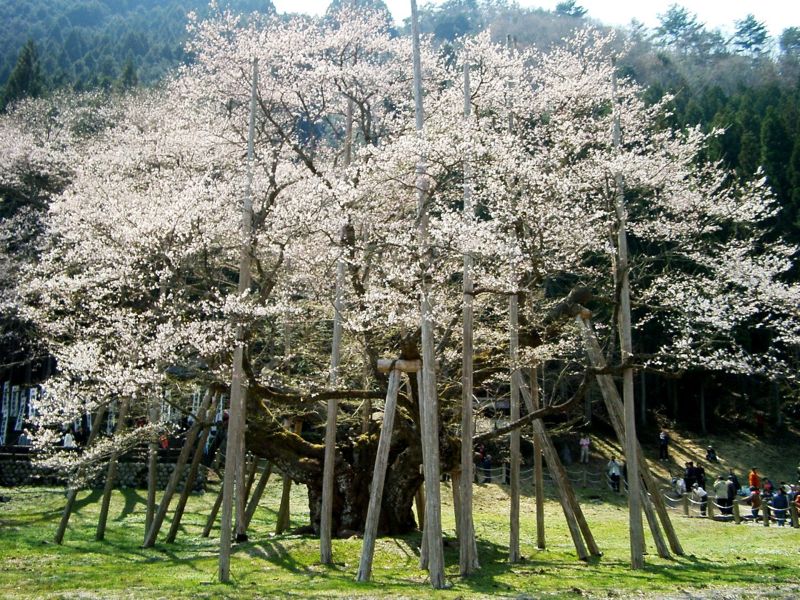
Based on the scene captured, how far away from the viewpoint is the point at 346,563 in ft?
40.8

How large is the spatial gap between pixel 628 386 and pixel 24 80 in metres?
42.7

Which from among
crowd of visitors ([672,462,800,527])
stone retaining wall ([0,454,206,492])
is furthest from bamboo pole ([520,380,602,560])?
stone retaining wall ([0,454,206,492])

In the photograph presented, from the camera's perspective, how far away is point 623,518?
2005cm

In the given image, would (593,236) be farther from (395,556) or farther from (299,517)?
(299,517)

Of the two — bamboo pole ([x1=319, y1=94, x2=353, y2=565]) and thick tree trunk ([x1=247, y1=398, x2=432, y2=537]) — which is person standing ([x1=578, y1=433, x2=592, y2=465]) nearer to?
thick tree trunk ([x1=247, y1=398, x2=432, y2=537])

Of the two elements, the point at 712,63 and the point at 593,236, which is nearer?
the point at 593,236

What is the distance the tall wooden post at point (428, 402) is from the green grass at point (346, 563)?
0.55 metres

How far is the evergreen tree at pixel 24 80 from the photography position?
134 feet

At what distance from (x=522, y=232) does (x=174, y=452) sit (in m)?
14.5

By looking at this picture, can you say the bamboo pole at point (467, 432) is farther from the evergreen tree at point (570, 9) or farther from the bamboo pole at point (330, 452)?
the evergreen tree at point (570, 9)

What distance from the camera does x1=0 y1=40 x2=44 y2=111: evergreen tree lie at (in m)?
40.7

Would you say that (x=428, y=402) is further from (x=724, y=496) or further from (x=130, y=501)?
(x=130, y=501)

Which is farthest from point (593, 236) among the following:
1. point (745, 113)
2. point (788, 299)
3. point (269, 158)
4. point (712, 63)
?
point (712, 63)

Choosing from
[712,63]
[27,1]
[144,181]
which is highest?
[27,1]
